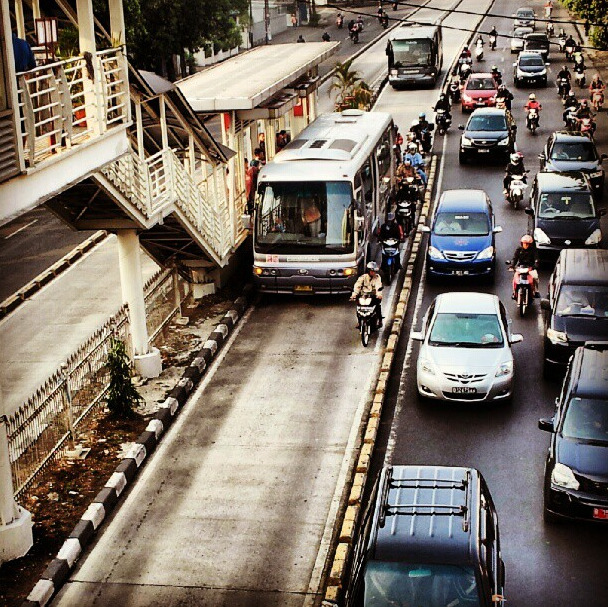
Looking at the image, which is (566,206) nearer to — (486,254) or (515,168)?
(486,254)

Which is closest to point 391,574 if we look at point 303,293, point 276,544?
point 276,544

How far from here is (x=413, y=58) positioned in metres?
55.8

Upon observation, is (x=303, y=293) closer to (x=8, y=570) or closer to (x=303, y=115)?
(x=8, y=570)

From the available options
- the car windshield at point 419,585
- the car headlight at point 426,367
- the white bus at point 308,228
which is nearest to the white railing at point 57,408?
the white bus at point 308,228

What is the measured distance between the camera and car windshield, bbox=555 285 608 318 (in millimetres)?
19953

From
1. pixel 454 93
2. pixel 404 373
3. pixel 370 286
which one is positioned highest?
pixel 370 286

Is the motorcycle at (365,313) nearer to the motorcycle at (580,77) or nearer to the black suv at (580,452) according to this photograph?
the black suv at (580,452)

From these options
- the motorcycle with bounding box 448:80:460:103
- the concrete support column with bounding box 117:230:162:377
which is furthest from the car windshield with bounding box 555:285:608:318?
the motorcycle with bounding box 448:80:460:103

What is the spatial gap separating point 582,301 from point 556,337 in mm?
1000

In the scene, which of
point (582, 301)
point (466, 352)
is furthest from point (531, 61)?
point (466, 352)

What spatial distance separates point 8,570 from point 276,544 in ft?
10.9

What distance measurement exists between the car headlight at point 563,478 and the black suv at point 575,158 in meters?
19.0

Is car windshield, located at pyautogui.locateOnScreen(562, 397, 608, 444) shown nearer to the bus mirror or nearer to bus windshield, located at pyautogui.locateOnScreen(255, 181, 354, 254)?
bus windshield, located at pyautogui.locateOnScreen(255, 181, 354, 254)

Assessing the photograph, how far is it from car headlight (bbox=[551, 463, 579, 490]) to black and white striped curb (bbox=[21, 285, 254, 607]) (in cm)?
597
